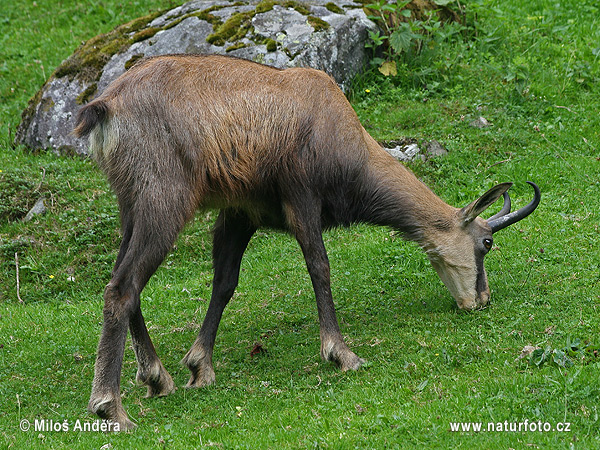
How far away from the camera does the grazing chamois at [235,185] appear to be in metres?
5.00

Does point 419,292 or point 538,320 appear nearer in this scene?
point 538,320

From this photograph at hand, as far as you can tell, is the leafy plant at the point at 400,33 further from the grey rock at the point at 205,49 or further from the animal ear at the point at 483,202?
the animal ear at the point at 483,202

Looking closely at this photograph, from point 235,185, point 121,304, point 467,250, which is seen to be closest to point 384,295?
point 467,250

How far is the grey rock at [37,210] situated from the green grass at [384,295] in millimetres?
103

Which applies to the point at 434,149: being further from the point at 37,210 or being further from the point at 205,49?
the point at 37,210

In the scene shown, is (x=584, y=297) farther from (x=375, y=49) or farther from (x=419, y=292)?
(x=375, y=49)

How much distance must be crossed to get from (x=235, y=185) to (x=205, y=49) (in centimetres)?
508

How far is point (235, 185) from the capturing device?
543 cm

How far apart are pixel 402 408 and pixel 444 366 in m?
0.75

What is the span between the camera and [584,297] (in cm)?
588

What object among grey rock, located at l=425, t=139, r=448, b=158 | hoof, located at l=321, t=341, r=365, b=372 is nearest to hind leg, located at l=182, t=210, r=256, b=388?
hoof, located at l=321, t=341, r=365, b=372

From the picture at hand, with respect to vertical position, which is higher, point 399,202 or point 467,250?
point 399,202

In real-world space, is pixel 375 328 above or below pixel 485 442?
below

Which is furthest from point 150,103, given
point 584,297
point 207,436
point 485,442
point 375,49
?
point 375,49
